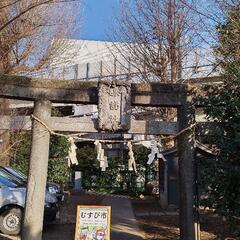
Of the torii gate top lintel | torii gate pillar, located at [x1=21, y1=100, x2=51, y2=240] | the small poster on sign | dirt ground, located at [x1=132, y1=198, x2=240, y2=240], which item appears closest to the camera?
the small poster on sign

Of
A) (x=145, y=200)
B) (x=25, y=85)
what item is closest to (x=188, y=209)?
(x=25, y=85)

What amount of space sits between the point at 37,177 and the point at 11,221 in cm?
361

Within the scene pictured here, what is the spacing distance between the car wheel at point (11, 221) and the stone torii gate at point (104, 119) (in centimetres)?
332

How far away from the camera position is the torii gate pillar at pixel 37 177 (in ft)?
27.0

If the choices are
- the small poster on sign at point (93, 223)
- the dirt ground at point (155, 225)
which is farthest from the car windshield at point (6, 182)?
the small poster on sign at point (93, 223)

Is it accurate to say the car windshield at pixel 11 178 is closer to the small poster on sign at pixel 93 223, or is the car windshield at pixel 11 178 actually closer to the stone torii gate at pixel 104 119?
the stone torii gate at pixel 104 119

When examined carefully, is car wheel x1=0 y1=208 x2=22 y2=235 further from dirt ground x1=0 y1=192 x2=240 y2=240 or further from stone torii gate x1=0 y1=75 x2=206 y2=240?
stone torii gate x1=0 y1=75 x2=206 y2=240

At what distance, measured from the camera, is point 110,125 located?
843 cm

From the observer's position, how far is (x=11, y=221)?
1148cm

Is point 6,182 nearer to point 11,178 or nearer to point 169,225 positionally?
point 11,178

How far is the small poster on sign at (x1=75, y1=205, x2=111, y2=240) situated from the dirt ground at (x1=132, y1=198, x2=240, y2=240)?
210 centimetres

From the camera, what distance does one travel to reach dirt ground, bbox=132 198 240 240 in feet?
36.1

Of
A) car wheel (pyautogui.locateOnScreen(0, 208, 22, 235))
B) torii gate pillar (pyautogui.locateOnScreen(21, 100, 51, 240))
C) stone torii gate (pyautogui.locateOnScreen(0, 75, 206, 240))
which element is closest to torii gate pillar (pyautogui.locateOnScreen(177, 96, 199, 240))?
stone torii gate (pyautogui.locateOnScreen(0, 75, 206, 240))

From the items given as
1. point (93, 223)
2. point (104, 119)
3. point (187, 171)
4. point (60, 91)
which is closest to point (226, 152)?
point (187, 171)
